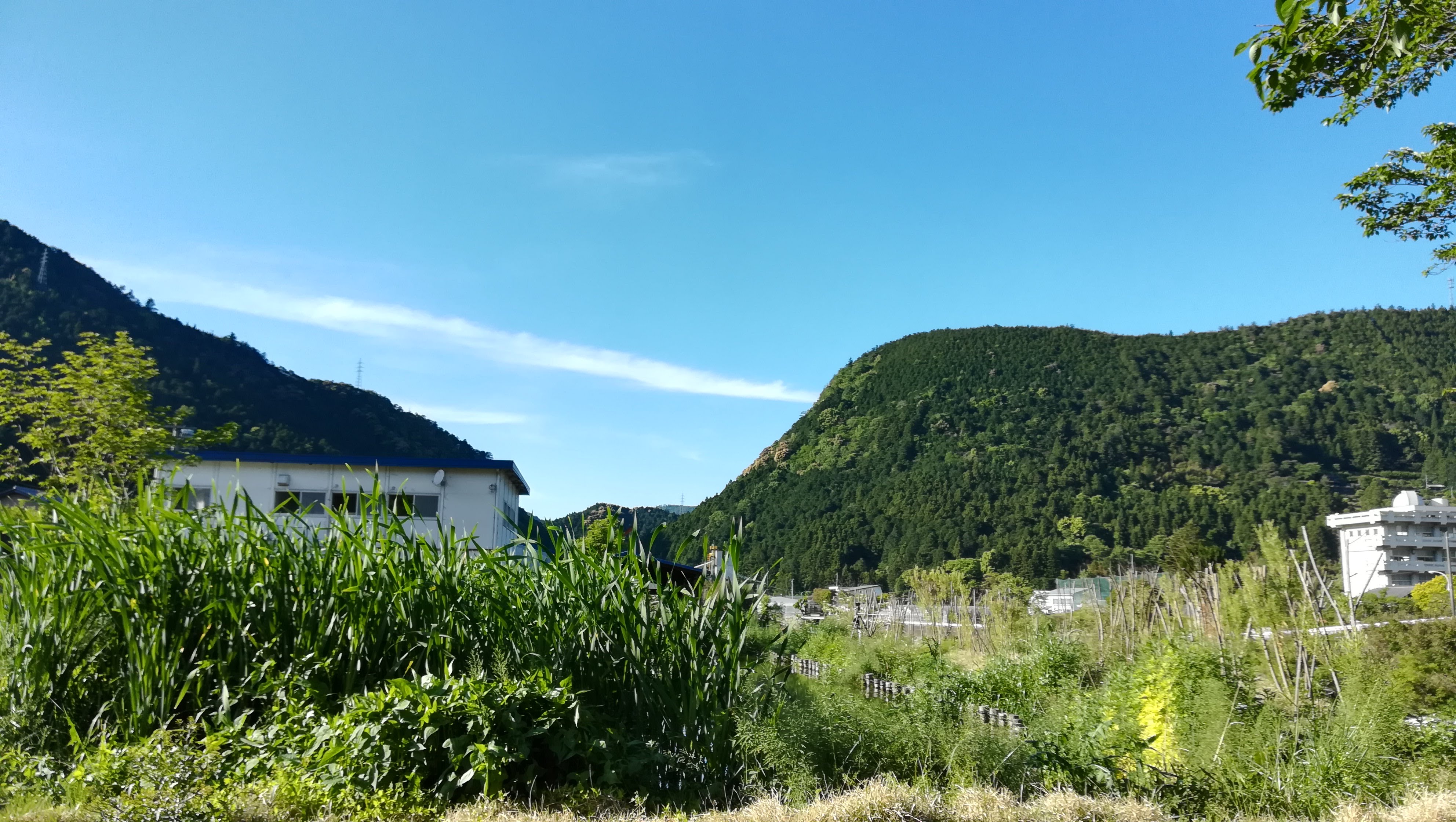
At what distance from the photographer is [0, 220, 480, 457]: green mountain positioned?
121 feet

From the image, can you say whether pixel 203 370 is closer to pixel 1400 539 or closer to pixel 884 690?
pixel 884 690

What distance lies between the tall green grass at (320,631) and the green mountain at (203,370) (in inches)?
1170

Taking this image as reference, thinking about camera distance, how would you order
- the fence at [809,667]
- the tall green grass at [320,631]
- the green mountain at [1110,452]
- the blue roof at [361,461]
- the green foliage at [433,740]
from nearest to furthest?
the green foliage at [433,740] < the tall green grass at [320,631] < the fence at [809,667] < the blue roof at [361,461] < the green mountain at [1110,452]

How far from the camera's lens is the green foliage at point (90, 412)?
50.4 ft

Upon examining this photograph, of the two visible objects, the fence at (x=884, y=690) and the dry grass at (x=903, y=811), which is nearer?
the dry grass at (x=903, y=811)

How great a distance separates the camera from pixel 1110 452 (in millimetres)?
62531

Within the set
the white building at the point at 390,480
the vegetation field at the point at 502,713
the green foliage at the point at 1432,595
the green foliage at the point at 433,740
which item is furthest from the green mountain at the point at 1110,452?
the green foliage at the point at 433,740

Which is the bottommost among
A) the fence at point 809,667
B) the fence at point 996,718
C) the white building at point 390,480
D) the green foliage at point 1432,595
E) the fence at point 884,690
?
the fence at point 809,667

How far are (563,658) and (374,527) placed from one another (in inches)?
49.6

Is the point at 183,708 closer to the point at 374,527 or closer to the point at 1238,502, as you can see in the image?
the point at 374,527

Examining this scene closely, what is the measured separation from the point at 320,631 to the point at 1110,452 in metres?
64.2

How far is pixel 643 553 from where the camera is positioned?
4.93m

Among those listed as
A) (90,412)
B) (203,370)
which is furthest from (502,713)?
(203,370)

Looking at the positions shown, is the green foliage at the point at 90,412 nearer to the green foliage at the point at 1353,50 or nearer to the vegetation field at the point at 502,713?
the vegetation field at the point at 502,713
